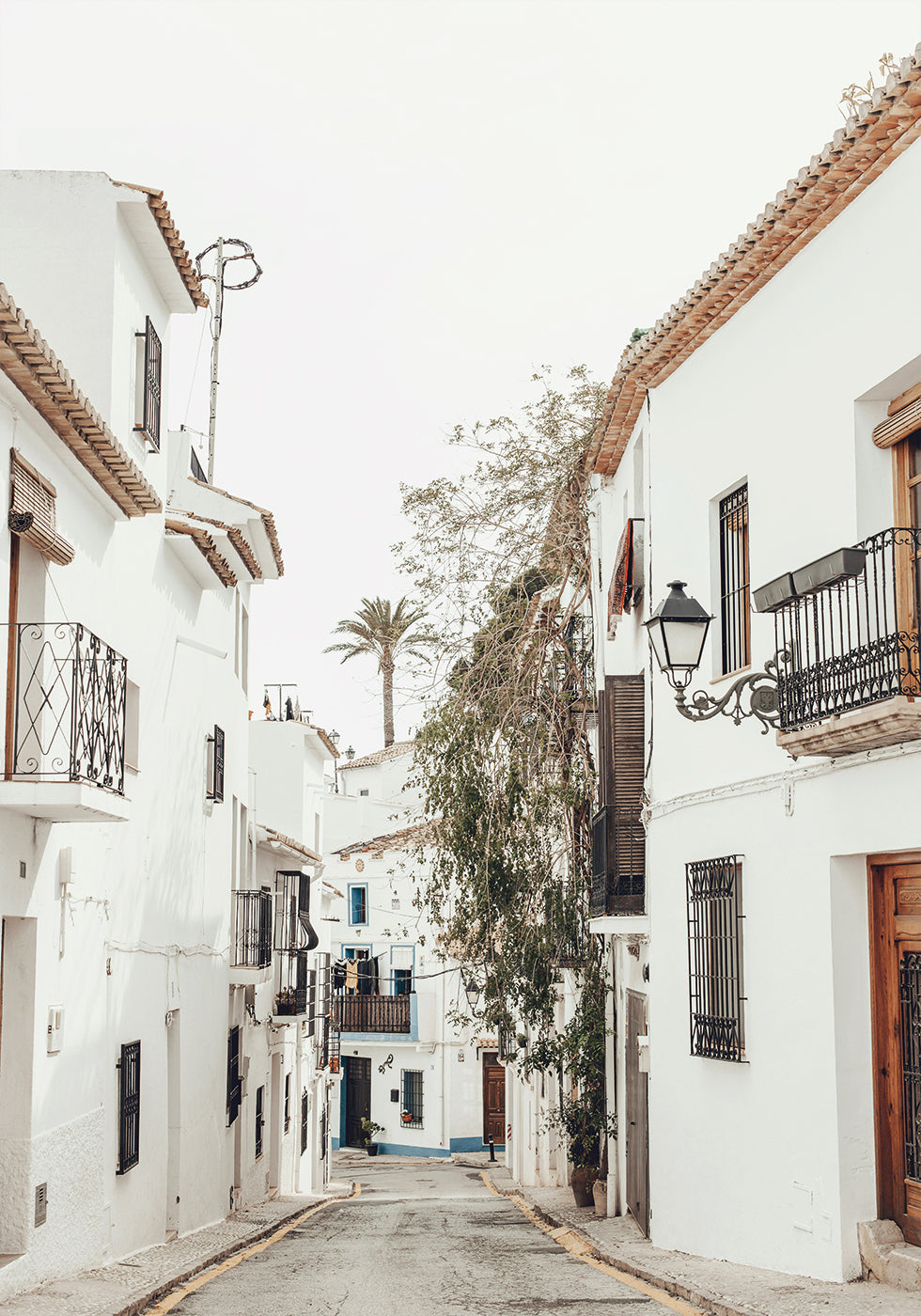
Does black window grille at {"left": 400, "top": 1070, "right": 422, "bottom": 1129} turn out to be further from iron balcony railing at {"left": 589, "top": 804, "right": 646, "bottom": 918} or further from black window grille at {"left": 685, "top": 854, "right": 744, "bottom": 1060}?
black window grille at {"left": 685, "top": 854, "right": 744, "bottom": 1060}

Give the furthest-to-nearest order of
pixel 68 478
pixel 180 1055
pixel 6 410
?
pixel 180 1055, pixel 68 478, pixel 6 410

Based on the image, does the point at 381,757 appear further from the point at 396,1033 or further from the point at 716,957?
the point at 716,957

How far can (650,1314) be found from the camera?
8.43 meters

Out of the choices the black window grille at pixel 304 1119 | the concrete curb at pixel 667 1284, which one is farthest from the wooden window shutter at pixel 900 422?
the black window grille at pixel 304 1119

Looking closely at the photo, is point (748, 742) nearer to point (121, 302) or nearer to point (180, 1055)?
point (121, 302)

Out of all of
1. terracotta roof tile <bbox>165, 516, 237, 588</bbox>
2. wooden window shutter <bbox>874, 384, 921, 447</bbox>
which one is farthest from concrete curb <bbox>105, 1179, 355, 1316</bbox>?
wooden window shutter <bbox>874, 384, 921, 447</bbox>

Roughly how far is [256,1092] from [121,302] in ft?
45.4

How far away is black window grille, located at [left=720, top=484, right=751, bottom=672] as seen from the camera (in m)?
11.0

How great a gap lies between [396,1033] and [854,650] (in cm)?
3460

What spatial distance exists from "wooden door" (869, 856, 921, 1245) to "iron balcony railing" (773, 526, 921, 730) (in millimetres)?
1225

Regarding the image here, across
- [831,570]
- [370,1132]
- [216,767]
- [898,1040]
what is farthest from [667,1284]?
[370,1132]

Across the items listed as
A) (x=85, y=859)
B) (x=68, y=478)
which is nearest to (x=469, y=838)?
(x=85, y=859)

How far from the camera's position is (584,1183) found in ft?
57.6

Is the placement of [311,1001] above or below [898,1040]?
below
